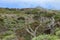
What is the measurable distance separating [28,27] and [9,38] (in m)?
2.88

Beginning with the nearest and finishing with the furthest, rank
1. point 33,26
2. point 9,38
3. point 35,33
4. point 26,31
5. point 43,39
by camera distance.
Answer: point 43,39
point 9,38
point 35,33
point 26,31
point 33,26

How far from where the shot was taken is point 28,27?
15375 millimetres

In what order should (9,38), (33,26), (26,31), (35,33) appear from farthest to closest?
(33,26), (26,31), (35,33), (9,38)

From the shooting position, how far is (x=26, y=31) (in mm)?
14578

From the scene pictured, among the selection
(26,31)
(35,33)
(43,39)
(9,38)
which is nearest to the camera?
(43,39)

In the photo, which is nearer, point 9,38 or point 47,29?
point 9,38

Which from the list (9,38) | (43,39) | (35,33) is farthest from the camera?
(35,33)

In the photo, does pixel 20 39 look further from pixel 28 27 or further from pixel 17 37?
pixel 28 27

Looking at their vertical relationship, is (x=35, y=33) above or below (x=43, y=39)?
below

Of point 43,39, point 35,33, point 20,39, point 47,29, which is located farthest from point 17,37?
point 43,39

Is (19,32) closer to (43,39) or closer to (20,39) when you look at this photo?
(20,39)

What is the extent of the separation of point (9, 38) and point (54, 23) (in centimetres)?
389

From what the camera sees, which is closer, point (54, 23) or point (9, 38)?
point (9, 38)

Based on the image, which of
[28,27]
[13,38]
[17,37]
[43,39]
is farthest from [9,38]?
[43,39]
